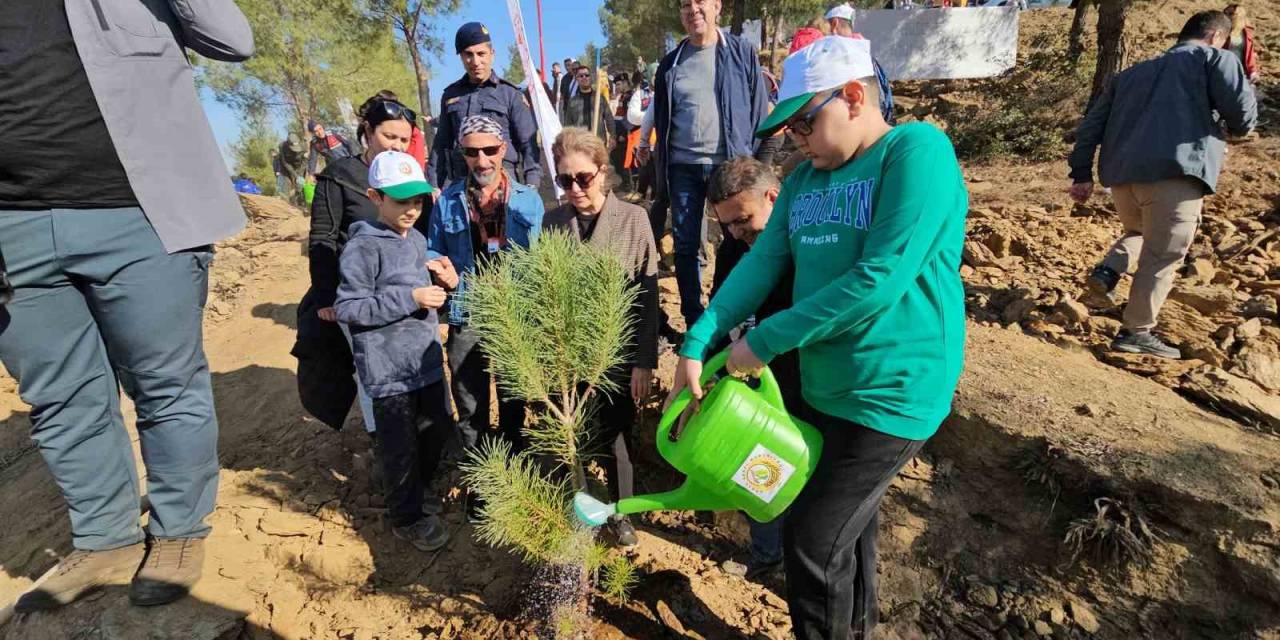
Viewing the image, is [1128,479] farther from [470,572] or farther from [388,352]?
[388,352]

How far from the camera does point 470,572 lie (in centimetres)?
261

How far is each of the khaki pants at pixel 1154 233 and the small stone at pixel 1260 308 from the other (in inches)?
37.8

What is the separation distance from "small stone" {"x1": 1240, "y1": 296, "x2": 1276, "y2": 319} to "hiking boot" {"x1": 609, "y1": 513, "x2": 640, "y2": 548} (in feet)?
14.3

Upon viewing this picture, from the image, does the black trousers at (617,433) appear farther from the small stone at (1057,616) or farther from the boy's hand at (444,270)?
the small stone at (1057,616)

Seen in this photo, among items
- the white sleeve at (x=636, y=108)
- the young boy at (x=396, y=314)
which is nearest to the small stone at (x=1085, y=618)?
the young boy at (x=396, y=314)

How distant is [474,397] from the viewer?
2721mm

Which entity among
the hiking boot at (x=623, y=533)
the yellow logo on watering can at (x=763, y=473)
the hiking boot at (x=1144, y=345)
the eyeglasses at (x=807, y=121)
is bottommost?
the hiking boot at (x=623, y=533)

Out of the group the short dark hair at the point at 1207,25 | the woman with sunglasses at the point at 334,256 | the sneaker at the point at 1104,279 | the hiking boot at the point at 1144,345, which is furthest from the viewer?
the sneaker at the point at 1104,279

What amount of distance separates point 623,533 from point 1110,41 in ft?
29.4

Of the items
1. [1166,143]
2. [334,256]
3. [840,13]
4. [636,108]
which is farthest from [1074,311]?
[636,108]

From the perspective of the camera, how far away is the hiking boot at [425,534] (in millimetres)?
2672

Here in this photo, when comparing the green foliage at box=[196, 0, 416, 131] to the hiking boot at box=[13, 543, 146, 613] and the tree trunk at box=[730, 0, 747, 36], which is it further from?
the hiking boot at box=[13, 543, 146, 613]

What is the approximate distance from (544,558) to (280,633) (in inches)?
46.9

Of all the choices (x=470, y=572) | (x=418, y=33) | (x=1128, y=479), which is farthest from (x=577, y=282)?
(x=418, y=33)
